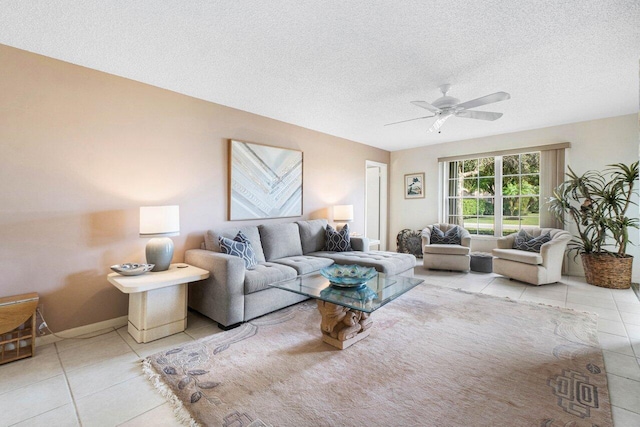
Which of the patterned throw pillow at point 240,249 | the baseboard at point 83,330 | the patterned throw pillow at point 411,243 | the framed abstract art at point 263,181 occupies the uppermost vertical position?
the framed abstract art at point 263,181

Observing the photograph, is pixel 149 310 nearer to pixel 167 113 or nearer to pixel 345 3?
pixel 167 113

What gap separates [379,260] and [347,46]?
2.46m

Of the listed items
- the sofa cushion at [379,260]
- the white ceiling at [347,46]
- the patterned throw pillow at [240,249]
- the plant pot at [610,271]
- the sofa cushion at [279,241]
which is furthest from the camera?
the plant pot at [610,271]

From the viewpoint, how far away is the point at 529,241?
177 inches

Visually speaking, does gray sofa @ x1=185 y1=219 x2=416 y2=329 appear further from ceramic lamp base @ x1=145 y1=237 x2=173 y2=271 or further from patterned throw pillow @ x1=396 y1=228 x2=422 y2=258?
patterned throw pillow @ x1=396 y1=228 x2=422 y2=258

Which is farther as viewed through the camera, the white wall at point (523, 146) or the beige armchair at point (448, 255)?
the beige armchair at point (448, 255)

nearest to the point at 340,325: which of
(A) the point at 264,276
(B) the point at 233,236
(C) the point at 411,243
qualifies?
(A) the point at 264,276

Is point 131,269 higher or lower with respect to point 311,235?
lower

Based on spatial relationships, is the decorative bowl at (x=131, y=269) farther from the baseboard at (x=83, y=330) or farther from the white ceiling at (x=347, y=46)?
the white ceiling at (x=347, y=46)

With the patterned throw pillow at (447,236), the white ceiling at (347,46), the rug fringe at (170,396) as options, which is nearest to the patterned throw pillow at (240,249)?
the rug fringe at (170,396)

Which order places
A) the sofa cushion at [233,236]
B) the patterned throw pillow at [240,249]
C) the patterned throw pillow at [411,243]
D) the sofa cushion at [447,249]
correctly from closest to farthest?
the patterned throw pillow at [240,249], the sofa cushion at [233,236], the sofa cushion at [447,249], the patterned throw pillow at [411,243]

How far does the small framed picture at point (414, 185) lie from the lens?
6.31 meters

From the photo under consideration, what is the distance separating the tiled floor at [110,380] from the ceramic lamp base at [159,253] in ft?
2.15

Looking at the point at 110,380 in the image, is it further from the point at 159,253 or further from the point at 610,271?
the point at 610,271
